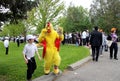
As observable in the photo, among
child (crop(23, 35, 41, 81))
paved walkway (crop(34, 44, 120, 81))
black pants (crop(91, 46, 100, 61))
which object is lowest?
paved walkway (crop(34, 44, 120, 81))

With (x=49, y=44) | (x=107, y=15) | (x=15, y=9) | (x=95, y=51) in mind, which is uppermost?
(x=107, y=15)

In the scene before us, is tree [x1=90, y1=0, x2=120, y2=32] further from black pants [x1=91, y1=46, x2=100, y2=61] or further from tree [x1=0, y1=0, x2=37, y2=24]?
tree [x1=0, y1=0, x2=37, y2=24]

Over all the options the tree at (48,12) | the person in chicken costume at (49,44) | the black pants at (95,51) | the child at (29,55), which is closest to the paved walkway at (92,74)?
the person in chicken costume at (49,44)

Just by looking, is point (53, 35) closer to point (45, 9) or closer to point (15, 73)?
point (15, 73)

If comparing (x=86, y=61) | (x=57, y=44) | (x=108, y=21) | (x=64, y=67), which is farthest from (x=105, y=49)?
(x=108, y=21)

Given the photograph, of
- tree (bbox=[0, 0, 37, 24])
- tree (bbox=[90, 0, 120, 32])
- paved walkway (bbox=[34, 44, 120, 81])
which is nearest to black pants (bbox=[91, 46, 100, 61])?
paved walkway (bbox=[34, 44, 120, 81])

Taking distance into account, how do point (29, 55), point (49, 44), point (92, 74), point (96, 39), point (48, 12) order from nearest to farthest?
point (29, 55), point (49, 44), point (92, 74), point (96, 39), point (48, 12)

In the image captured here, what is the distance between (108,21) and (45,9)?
79.7 ft

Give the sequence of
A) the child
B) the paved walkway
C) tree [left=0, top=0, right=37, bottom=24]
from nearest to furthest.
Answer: the child < tree [left=0, top=0, right=37, bottom=24] < the paved walkway

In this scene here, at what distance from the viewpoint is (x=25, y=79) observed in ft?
35.5

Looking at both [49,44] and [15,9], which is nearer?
[49,44]

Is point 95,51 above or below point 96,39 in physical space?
below

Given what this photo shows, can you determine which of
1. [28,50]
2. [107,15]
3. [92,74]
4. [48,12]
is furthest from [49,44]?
[107,15]

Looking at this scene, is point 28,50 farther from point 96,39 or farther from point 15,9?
point 96,39
